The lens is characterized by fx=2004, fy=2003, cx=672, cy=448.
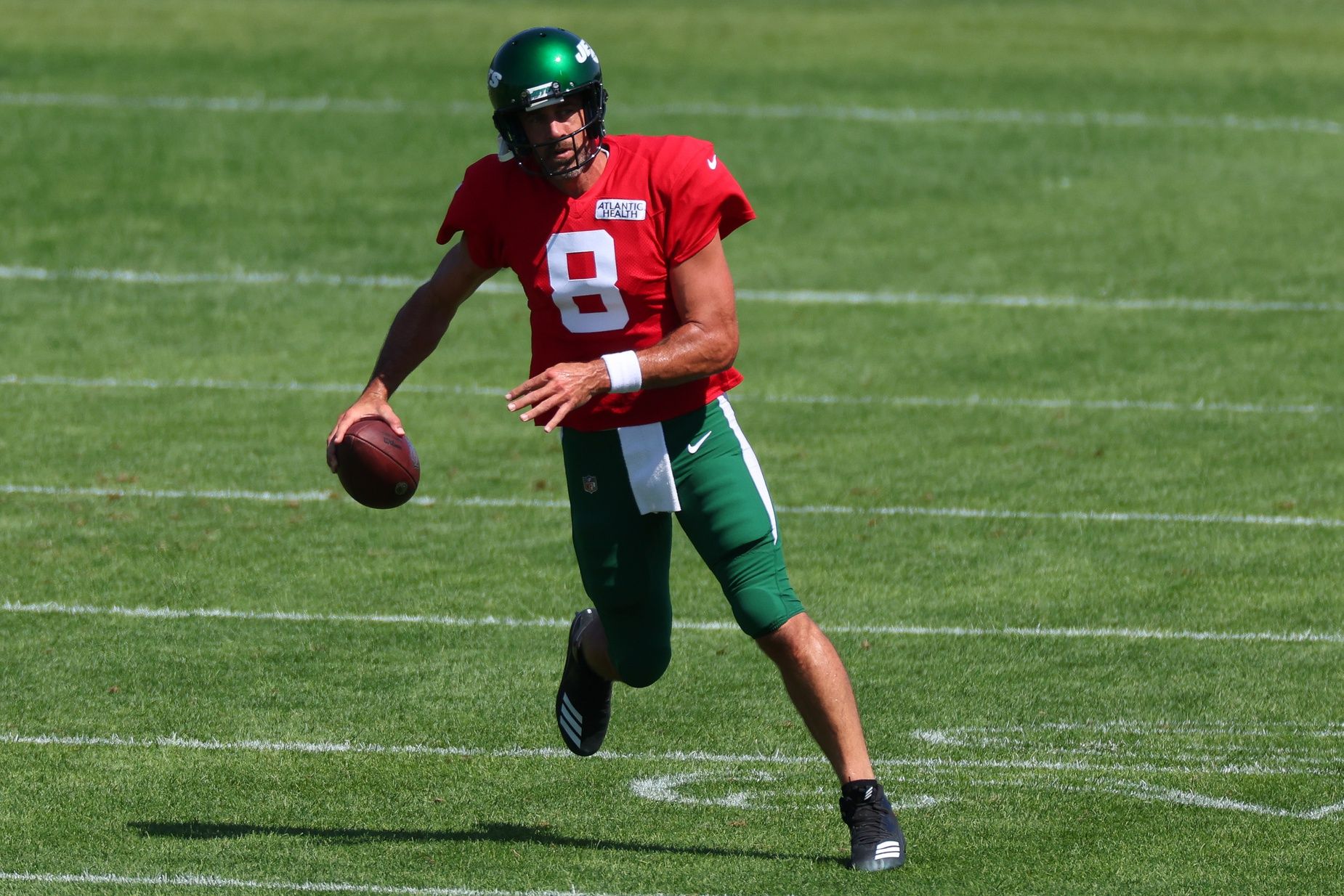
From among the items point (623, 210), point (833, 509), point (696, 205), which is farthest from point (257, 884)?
point (833, 509)

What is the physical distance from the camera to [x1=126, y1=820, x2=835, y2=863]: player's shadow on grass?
5.46 m

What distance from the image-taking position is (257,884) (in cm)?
511

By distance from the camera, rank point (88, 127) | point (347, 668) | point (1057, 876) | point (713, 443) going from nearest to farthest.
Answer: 1. point (1057, 876)
2. point (713, 443)
3. point (347, 668)
4. point (88, 127)

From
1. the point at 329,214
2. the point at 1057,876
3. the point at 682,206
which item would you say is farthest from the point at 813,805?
the point at 329,214

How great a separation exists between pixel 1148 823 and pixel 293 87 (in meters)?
15.3

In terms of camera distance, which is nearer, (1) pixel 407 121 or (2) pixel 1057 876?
(2) pixel 1057 876

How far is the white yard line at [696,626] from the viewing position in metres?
7.73

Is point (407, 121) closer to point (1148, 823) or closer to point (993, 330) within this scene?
point (993, 330)

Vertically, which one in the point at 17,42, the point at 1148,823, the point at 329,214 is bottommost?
the point at 1148,823

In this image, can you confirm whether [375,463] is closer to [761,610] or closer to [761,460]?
[761,610]

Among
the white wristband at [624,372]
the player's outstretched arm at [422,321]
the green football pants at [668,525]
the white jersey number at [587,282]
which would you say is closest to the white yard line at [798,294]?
the player's outstretched arm at [422,321]

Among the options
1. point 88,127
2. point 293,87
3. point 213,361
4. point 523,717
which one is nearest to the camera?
point 523,717

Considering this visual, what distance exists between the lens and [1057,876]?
17.0 feet

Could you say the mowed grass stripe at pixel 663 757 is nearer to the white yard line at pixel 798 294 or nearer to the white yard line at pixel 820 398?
the white yard line at pixel 820 398
